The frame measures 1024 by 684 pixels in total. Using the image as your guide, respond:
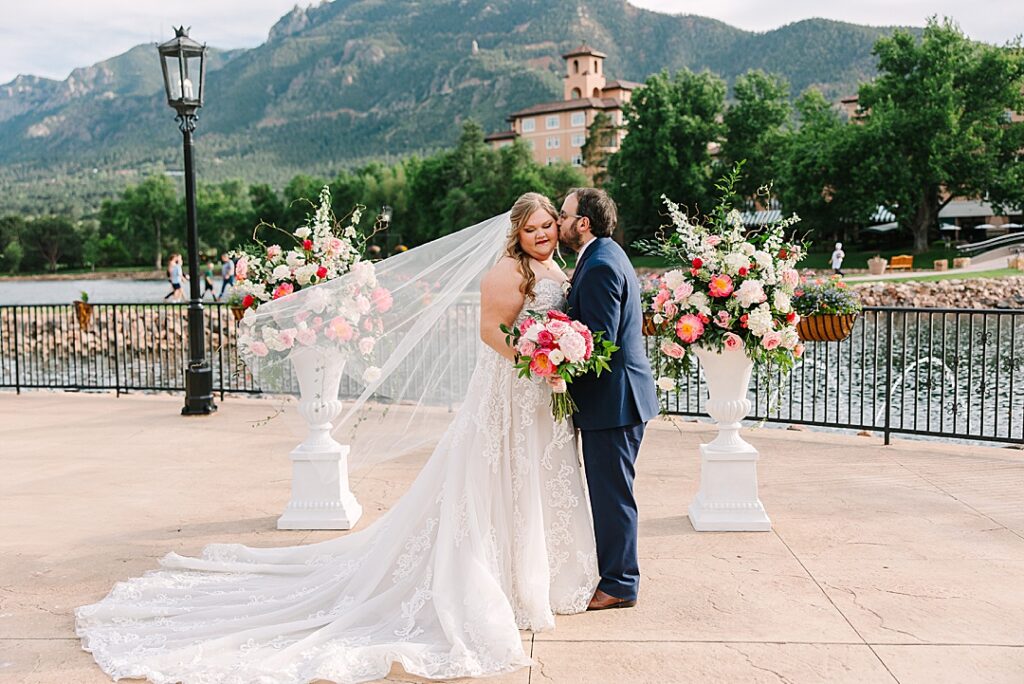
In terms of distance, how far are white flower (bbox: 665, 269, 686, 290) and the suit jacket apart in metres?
1.16

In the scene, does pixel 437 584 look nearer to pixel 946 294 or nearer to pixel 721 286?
pixel 721 286

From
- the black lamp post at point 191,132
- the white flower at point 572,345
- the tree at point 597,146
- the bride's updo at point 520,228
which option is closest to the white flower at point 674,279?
the bride's updo at point 520,228

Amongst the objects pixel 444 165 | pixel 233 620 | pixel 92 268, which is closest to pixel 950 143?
pixel 444 165

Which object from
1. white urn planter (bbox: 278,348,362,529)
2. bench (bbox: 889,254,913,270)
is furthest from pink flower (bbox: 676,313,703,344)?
bench (bbox: 889,254,913,270)

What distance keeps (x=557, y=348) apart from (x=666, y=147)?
178 ft

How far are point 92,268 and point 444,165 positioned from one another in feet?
158

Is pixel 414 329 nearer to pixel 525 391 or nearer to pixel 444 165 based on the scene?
pixel 525 391

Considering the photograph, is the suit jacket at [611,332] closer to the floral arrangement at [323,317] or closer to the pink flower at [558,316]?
the pink flower at [558,316]

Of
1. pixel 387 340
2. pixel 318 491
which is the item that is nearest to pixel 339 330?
pixel 387 340

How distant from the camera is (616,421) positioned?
173 inches

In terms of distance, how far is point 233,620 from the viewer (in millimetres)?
4184

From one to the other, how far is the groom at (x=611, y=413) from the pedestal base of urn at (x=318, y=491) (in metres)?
2.18

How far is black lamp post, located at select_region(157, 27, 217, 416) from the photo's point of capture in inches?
383

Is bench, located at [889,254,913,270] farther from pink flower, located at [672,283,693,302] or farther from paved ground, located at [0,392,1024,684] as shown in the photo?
pink flower, located at [672,283,693,302]
